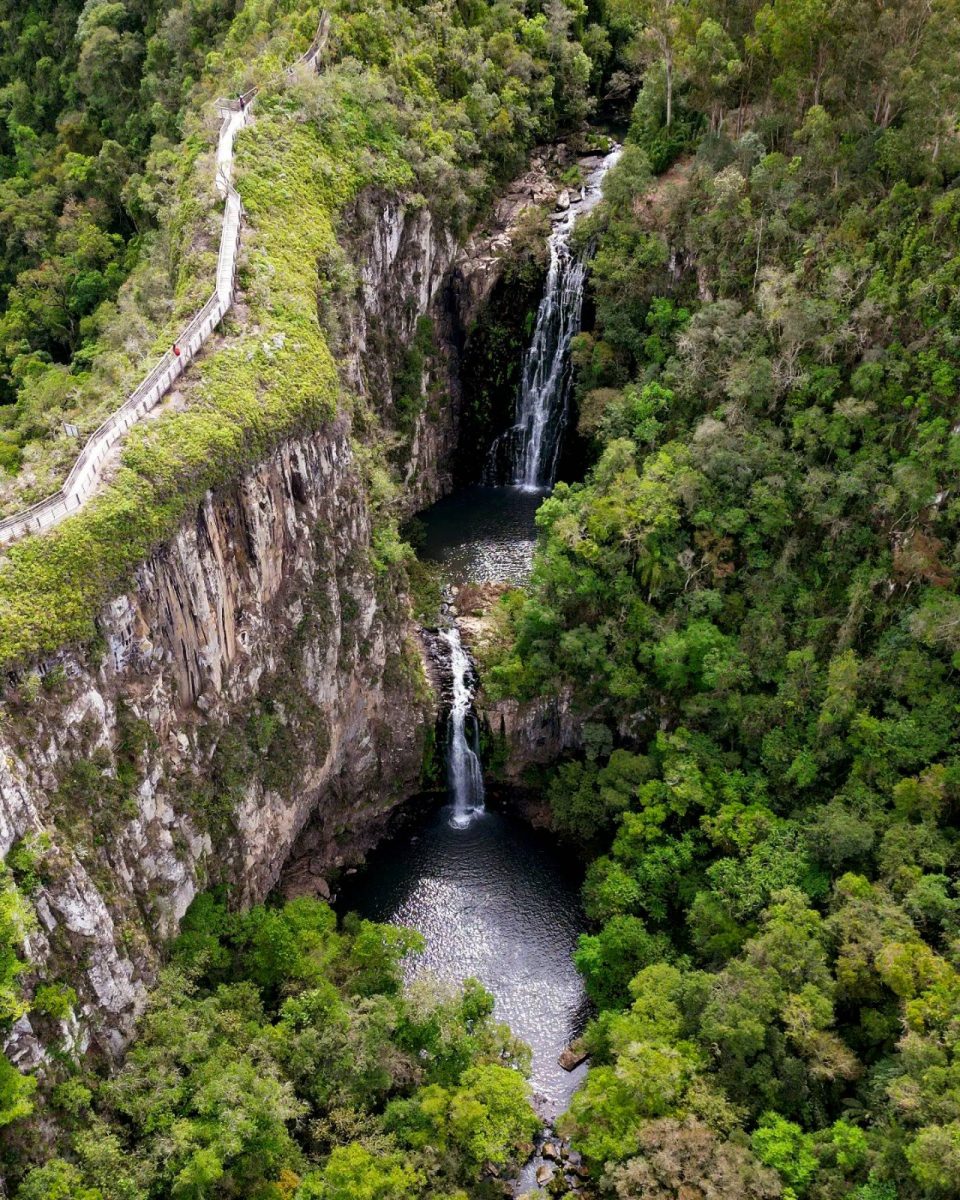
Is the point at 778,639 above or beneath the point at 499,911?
above

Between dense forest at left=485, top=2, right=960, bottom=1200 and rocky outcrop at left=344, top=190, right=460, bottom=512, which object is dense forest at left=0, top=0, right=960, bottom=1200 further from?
rocky outcrop at left=344, top=190, right=460, bottom=512

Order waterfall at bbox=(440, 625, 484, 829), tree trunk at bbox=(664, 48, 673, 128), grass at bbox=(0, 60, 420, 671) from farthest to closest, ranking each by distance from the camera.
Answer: tree trunk at bbox=(664, 48, 673, 128)
waterfall at bbox=(440, 625, 484, 829)
grass at bbox=(0, 60, 420, 671)

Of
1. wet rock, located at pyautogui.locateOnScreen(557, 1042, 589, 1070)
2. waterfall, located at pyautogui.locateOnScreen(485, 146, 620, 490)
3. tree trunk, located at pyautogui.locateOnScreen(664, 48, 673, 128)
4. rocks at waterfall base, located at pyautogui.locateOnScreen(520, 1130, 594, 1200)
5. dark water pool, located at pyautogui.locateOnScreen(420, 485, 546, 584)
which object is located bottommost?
rocks at waterfall base, located at pyautogui.locateOnScreen(520, 1130, 594, 1200)

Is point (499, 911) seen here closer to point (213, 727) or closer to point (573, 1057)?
point (573, 1057)

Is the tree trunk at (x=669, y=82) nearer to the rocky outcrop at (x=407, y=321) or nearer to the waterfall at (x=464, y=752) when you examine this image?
the rocky outcrop at (x=407, y=321)

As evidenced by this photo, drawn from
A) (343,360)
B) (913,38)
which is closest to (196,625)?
(343,360)

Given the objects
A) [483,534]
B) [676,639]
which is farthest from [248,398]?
[483,534]

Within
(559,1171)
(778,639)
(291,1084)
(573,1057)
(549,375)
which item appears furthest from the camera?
(549,375)

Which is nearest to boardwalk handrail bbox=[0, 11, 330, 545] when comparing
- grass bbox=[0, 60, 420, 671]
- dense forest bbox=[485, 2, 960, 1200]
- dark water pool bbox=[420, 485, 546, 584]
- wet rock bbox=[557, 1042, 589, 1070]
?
grass bbox=[0, 60, 420, 671]
